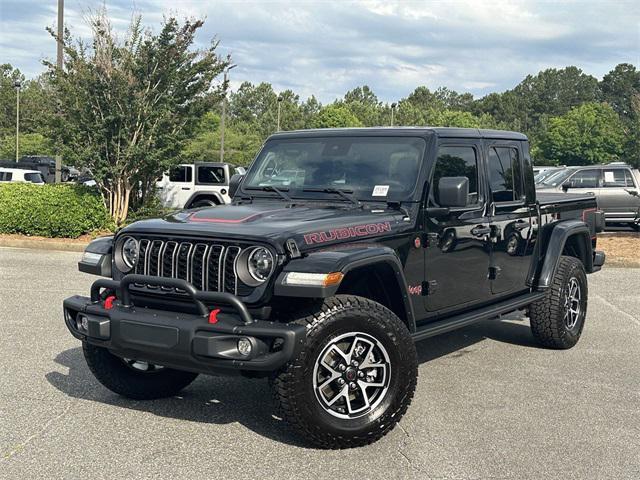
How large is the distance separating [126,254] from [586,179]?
15615 millimetres

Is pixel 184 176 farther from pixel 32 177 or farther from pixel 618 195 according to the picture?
pixel 618 195

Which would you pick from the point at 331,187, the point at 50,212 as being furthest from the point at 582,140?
the point at 331,187

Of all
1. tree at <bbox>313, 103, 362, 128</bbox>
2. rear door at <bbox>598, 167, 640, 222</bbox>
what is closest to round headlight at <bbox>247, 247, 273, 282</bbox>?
rear door at <bbox>598, 167, 640, 222</bbox>

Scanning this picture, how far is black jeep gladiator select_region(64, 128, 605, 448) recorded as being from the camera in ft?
13.1

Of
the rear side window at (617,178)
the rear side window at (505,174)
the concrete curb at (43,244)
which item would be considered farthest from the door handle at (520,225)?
the rear side window at (617,178)

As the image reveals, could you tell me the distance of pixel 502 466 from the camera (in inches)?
158

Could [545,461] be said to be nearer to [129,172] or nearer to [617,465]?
[617,465]

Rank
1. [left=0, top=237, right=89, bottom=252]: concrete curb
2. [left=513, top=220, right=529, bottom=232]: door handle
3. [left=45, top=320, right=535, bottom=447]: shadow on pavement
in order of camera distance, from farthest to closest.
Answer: [left=0, top=237, right=89, bottom=252]: concrete curb < [left=513, top=220, right=529, bottom=232]: door handle < [left=45, top=320, right=535, bottom=447]: shadow on pavement

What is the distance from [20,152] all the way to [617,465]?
5558cm

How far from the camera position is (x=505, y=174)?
6082 millimetres

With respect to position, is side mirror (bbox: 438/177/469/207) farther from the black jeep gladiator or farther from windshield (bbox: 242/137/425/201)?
windshield (bbox: 242/137/425/201)

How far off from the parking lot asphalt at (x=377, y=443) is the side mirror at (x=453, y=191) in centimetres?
137

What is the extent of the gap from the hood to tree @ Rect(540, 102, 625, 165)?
223 feet

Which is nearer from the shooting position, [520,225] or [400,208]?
[400,208]
